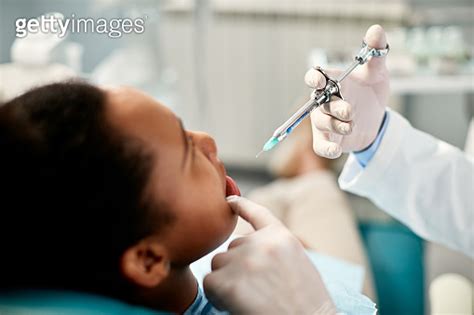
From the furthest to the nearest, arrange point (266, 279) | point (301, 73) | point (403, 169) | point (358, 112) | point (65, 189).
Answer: point (301, 73) < point (403, 169) < point (358, 112) < point (266, 279) < point (65, 189)

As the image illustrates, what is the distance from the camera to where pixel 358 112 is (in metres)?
0.92

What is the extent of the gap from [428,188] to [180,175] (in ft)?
1.87

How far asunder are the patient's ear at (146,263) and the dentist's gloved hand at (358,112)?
280 mm

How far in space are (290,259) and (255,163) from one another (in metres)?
1.67

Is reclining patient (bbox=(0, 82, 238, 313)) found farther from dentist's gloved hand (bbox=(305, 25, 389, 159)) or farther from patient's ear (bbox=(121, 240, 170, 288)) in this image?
dentist's gloved hand (bbox=(305, 25, 389, 159))

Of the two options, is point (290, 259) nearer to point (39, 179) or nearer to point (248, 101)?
point (39, 179)

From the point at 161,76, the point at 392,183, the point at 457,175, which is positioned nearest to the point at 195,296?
the point at 392,183

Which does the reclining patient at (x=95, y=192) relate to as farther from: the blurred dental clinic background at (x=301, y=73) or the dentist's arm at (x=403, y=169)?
the blurred dental clinic background at (x=301, y=73)

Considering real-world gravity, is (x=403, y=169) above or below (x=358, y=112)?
below

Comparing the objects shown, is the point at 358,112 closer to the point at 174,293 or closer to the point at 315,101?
the point at 315,101

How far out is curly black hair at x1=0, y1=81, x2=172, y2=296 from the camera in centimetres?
56

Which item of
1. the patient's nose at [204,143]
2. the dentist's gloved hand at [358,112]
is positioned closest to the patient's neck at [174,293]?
the patient's nose at [204,143]

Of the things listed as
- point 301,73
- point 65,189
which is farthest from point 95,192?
point 301,73

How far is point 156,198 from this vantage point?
60 cm
